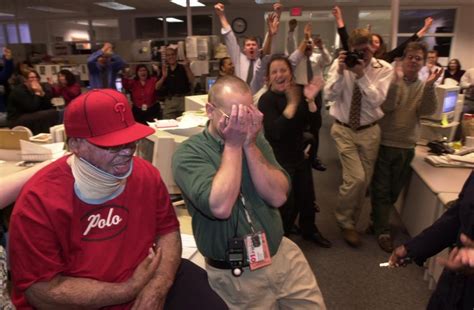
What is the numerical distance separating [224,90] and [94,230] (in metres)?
0.60

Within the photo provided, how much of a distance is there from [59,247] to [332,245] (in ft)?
7.58

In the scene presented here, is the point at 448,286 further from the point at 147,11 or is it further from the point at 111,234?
the point at 147,11

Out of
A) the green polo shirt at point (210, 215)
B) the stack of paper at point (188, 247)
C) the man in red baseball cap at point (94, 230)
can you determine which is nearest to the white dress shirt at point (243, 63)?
the stack of paper at point (188, 247)

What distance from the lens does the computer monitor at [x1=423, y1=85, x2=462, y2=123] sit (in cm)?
330

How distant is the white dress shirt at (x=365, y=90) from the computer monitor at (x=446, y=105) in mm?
825

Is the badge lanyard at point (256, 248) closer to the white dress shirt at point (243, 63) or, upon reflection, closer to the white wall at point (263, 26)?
the white dress shirt at point (243, 63)

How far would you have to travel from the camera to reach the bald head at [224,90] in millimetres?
1291

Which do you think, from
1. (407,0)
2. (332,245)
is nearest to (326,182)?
(332,245)

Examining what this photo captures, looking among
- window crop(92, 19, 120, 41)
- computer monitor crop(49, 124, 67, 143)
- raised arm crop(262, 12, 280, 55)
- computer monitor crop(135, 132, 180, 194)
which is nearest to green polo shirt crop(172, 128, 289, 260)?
computer monitor crop(135, 132, 180, 194)

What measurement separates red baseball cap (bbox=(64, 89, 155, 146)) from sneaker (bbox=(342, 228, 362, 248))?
2.23 m

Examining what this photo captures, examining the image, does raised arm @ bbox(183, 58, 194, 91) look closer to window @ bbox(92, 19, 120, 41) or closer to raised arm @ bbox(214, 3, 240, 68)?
raised arm @ bbox(214, 3, 240, 68)

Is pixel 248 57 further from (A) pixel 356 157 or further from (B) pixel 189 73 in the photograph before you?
(B) pixel 189 73

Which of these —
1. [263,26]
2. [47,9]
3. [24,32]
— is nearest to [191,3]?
[263,26]

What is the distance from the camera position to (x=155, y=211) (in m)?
1.30
